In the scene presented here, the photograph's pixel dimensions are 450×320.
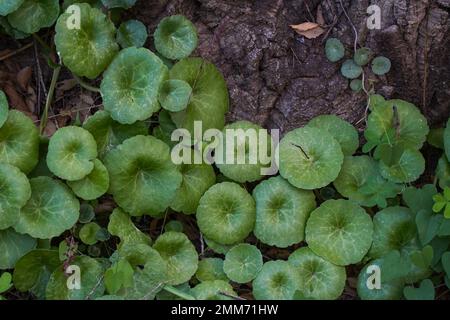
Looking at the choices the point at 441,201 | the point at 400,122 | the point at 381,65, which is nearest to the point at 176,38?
the point at 381,65

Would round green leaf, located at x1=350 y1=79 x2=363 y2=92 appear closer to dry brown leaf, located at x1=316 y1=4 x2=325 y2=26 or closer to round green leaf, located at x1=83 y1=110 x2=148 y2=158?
dry brown leaf, located at x1=316 y1=4 x2=325 y2=26

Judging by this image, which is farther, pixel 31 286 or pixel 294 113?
pixel 294 113

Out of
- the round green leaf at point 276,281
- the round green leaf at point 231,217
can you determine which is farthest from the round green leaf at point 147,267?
the round green leaf at point 276,281

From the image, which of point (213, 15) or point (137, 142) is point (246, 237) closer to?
point (137, 142)

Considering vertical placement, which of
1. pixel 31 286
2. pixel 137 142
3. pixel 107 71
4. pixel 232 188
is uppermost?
pixel 107 71

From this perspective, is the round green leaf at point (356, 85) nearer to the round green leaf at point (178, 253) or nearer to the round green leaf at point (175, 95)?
the round green leaf at point (175, 95)

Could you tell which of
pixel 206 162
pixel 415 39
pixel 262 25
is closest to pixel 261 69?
pixel 262 25

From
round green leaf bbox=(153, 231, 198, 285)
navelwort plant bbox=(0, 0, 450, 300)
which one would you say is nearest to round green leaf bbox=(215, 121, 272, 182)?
navelwort plant bbox=(0, 0, 450, 300)

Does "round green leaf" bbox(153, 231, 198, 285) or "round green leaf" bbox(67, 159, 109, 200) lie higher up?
"round green leaf" bbox(67, 159, 109, 200)
